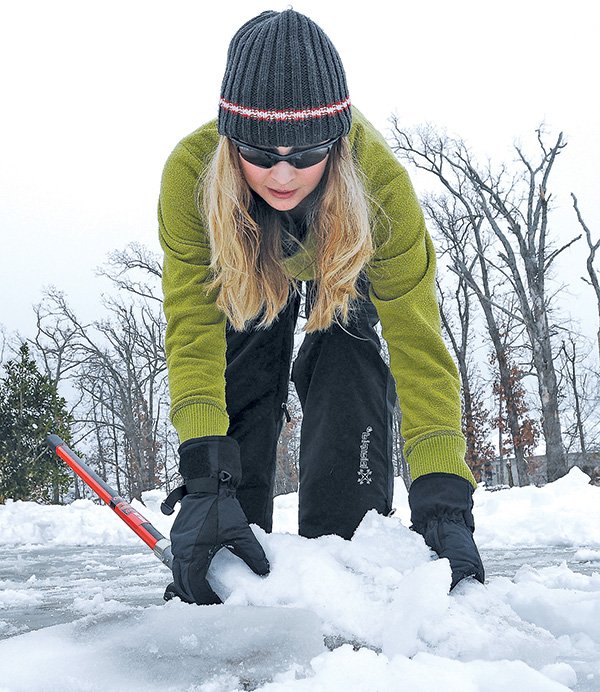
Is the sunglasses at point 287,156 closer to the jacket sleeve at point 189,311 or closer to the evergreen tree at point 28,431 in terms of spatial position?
the jacket sleeve at point 189,311

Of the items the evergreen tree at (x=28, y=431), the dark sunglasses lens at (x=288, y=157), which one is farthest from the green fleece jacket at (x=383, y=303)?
the evergreen tree at (x=28, y=431)

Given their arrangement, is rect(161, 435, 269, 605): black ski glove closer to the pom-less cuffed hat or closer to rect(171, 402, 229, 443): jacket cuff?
rect(171, 402, 229, 443): jacket cuff

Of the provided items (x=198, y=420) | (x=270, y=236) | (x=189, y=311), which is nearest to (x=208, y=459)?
(x=198, y=420)

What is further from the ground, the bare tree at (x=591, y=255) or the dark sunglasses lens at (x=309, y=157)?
the bare tree at (x=591, y=255)

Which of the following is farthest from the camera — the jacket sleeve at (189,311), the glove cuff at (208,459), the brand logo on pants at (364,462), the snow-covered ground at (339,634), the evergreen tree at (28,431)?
the evergreen tree at (28,431)

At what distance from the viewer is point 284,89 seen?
168 cm

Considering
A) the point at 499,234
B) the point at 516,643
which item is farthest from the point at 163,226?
the point at 499,234

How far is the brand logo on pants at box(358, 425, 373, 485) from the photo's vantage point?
229cm

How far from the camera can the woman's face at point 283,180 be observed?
1735 mm

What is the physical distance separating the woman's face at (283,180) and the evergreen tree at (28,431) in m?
12.9

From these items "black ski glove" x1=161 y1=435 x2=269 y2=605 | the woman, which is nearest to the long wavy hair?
the woman

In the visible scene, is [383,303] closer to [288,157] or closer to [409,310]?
[409,310]

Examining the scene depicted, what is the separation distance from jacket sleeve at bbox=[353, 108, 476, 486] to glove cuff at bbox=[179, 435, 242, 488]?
477 millimetres

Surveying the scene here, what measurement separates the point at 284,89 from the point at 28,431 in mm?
13574
